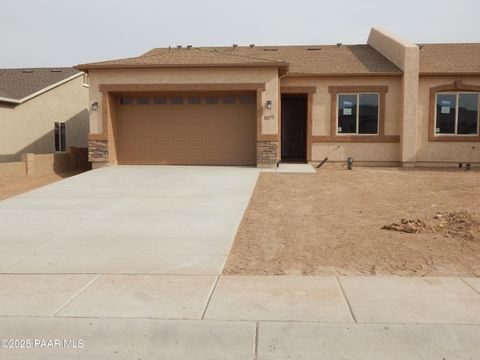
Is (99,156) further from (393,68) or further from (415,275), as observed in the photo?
(415,275)

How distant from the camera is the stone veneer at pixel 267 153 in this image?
688 inches

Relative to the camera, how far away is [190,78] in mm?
17734

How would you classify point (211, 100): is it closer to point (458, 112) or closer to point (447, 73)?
point (447, 73)

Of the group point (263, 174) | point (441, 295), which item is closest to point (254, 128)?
point (263, 174)

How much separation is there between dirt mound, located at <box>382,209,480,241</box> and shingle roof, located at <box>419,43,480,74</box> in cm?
1207

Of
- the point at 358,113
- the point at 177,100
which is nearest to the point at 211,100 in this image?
the point at 177,100

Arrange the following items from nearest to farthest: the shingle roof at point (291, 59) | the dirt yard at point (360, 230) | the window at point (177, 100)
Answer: the dirt yard at point (360, 230), the shingle roof at point (291, 59), the window at point (177, 100)

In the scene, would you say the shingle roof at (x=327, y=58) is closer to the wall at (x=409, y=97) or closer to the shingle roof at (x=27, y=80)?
the wall at (x=409, y=97)

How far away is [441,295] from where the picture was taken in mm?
5492

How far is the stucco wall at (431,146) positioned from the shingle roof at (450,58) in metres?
0.65

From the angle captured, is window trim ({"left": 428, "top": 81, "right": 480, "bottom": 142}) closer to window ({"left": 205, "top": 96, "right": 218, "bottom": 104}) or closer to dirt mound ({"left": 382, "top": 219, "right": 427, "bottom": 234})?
window ({"left": 205, "top": 96, "right": 218, "bottom": 104})

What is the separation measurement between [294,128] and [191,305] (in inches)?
695

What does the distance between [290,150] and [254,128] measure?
4073mm

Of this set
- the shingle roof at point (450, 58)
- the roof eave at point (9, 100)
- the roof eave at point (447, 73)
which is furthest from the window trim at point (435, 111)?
the roof eave at point (9, 100)
